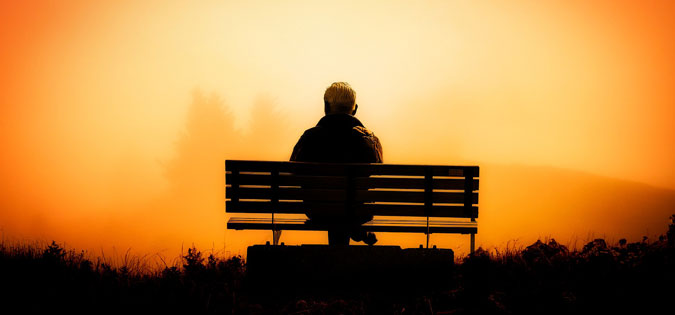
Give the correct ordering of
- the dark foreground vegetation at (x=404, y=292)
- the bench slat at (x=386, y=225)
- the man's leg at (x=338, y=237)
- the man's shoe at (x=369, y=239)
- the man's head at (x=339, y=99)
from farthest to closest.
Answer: the man's shoe at (x=369, y=239)
the man's head at (x=339, y=99)
the man's leg at (x=338, y=237)
the bench slat at (x=386, y=225)
the dark foreground vegetation at (x=404, y=292)

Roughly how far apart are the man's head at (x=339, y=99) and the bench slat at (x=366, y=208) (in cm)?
100

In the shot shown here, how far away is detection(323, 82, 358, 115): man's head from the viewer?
176 inches

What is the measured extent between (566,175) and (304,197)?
16.1 feet

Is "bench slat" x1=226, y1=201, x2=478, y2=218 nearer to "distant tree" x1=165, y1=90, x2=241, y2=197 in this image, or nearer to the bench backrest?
the bench backrest

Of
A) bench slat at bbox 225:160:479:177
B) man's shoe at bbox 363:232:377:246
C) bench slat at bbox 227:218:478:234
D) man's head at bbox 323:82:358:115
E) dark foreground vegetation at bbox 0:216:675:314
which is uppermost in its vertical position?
man's head at bbox 323:82:358:115

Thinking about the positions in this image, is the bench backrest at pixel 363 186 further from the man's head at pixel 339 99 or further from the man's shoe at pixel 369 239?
the man's head at pixel 339 99

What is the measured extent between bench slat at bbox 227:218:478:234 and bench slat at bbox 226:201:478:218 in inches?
9.0

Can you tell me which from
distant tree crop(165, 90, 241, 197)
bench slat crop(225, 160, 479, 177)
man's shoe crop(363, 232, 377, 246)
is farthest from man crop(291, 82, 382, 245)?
distant tree crop(165, 90, 241, 197)

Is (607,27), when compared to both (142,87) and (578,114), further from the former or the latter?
(142,87)

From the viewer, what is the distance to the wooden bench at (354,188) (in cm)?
384

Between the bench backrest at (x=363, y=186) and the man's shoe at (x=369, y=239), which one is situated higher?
the bench backrest at (x=363, y=186)

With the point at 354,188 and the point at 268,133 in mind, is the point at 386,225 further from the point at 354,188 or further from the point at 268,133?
the point at 268,133

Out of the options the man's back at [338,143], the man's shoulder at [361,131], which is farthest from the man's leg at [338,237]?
the man's shoulder at [361,131]

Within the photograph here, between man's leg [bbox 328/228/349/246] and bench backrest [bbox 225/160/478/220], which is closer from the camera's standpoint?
bench backrest [bbox 225/160/478/220]
